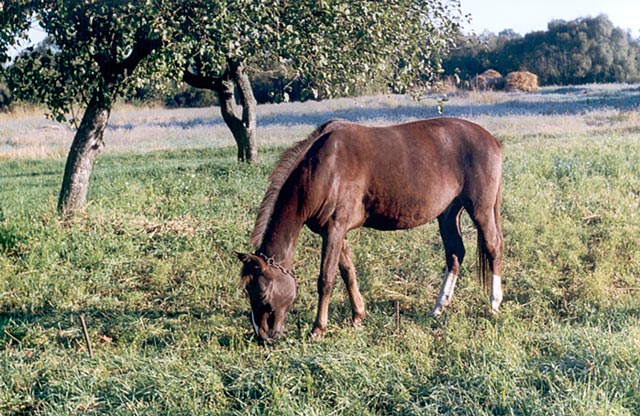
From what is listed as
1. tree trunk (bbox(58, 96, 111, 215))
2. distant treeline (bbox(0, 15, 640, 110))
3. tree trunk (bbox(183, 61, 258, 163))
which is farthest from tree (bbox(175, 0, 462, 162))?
distant treeline (bbox(0, 15, 640, 110))

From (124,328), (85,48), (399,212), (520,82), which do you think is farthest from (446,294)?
(520,82)

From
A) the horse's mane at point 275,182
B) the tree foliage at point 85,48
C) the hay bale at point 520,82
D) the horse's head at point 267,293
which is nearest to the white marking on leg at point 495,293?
the horse's head at point 267,293

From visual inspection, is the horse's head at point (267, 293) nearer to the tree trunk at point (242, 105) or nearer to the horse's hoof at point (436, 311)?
the horse's hoof at point (436, 311)

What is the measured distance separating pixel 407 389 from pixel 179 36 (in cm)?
587

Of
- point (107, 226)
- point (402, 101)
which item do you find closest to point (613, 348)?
point (107, 226)

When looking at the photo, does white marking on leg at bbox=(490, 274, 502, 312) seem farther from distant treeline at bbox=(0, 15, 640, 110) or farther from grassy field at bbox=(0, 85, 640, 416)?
distant treeline at bbox=(0, 15, 640, 110)

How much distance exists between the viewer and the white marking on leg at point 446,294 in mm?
6309

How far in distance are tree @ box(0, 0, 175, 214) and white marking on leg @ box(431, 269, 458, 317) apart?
14.4 feet

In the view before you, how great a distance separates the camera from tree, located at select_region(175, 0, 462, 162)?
7566 millimetres

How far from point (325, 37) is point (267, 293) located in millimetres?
4571

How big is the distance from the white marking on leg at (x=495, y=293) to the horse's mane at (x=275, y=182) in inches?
95.4

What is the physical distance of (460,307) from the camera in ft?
20.7

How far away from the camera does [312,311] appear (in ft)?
21.2

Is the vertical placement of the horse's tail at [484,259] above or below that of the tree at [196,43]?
below
